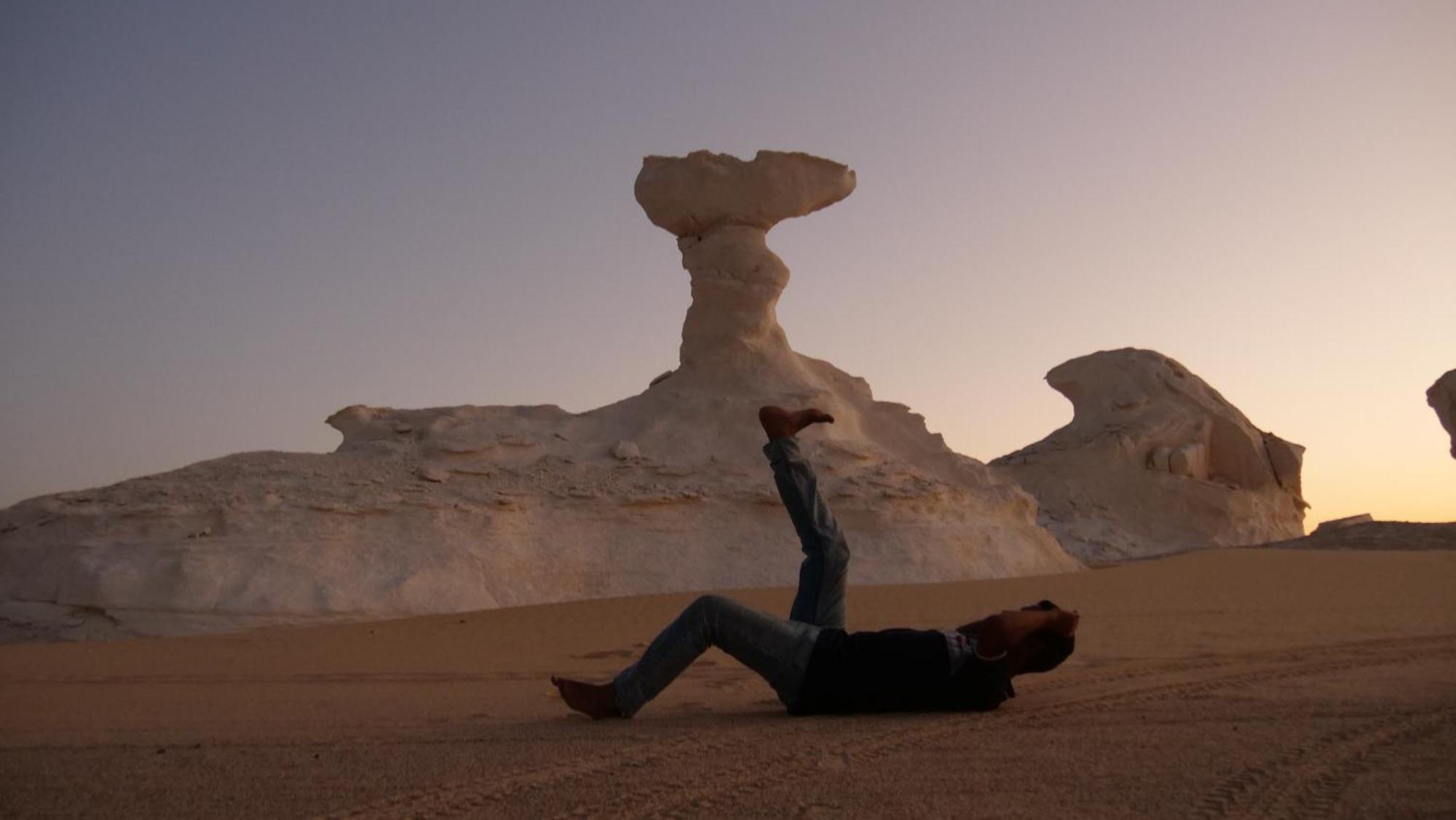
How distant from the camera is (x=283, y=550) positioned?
8852mm

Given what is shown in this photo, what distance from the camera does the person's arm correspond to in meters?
3.50

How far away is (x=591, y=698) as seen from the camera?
3.81 meters

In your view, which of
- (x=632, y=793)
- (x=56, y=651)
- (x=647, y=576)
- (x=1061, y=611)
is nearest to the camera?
(x=632, y=793)

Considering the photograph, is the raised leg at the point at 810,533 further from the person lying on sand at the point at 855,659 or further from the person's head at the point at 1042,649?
the person's head at the point at 1042,649

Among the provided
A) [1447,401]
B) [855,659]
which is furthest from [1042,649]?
[1447,401]

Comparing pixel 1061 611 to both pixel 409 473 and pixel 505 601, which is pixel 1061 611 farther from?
pixel 409 473

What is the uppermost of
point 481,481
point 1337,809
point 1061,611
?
point 481,481

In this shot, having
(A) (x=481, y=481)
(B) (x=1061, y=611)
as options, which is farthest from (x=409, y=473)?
(B) (x=1061, y=611)

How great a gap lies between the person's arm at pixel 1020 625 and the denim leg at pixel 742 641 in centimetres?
61

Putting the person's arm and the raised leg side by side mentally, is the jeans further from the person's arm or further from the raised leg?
the person's arm

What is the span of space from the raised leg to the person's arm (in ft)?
2.03

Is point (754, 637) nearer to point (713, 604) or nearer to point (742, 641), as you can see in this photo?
point (742, 641)

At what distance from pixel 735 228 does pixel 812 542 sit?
402 inches

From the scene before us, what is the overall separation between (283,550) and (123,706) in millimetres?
4372
